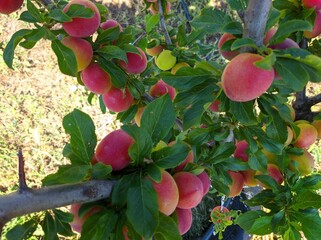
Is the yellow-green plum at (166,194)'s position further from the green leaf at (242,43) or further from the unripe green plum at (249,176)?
the unripe green plum at (249,176)

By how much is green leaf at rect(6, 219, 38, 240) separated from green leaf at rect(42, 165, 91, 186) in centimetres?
7

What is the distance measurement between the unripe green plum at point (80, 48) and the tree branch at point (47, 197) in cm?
31

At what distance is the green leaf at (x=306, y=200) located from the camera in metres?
0.69

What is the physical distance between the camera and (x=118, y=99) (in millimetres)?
850

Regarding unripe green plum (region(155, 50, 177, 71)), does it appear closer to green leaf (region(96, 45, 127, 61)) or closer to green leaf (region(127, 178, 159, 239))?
green leaf (region(96, 45, 127, 61))

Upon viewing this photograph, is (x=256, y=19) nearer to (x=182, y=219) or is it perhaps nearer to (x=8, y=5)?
(x=182, y=219)

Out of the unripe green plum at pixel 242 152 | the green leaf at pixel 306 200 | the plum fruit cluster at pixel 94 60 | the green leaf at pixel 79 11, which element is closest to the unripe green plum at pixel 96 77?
the plum fruit cluster at pixel 94 60

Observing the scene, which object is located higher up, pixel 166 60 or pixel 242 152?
pixel 166 60

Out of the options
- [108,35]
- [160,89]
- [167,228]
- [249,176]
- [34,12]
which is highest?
[34,12]

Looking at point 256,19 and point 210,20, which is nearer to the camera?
point 256,19

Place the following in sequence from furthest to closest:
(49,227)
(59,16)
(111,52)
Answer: (111,52), (59,16), (49,227)

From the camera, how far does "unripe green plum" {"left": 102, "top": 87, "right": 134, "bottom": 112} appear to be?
0.84 metres

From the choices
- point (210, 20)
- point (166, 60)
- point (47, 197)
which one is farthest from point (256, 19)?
point (166, 60)

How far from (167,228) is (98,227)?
0.09m
